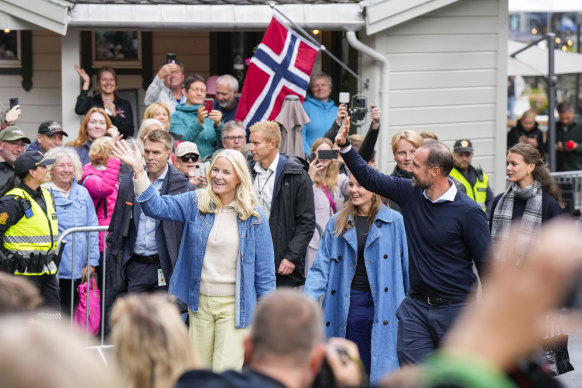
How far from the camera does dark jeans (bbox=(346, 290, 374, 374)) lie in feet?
25.0

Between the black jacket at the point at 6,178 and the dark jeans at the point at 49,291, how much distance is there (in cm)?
84

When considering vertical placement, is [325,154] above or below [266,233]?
above

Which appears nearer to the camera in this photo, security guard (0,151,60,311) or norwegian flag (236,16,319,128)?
security guard (0,151,60,311)

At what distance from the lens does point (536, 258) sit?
1.98m

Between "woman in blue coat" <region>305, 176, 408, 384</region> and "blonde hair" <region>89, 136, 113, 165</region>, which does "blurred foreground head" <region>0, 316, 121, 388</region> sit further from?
"blonde hair" <region>89, 136, 113, 165</region>

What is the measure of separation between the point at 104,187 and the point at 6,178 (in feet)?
3.06

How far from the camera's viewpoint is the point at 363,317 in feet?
25.0

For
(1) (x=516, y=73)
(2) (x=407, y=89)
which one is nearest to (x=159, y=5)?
(2) (x=407, y=89)

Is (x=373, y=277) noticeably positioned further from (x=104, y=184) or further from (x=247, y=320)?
(x=104, y=184)

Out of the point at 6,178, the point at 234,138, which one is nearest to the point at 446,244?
the point at 234,138

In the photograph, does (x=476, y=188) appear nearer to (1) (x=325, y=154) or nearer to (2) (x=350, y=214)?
(1) (x=325, y=154)

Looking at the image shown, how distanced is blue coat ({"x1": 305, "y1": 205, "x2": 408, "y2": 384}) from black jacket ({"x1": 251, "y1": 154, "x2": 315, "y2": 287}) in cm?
81

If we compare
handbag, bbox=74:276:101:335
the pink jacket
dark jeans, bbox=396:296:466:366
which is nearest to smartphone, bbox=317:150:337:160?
the pink jacket

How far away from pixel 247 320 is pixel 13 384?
17.3ft
